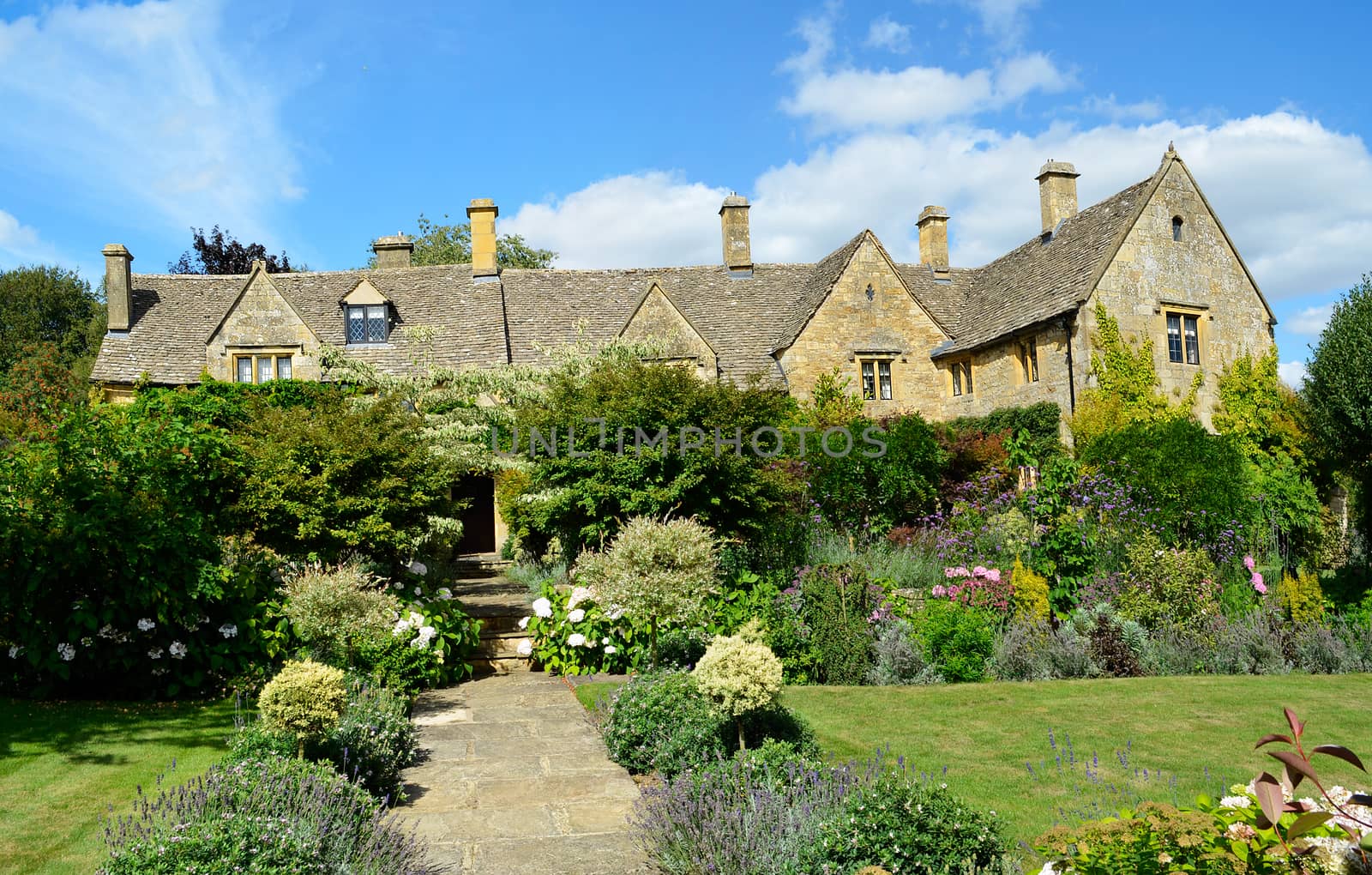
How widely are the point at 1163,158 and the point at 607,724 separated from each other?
21.7m

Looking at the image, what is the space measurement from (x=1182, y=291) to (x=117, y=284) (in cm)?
2846

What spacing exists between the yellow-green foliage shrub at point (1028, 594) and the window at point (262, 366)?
65.0 feet

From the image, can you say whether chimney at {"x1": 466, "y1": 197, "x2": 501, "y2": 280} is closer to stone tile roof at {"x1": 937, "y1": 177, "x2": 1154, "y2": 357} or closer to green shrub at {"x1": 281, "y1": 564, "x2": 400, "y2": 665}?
stone tile roof at {"x1": 937, "y1": 177, "x2": 1154, "y2": 357}

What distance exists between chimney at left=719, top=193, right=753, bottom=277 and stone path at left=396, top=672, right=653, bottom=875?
21389 mm

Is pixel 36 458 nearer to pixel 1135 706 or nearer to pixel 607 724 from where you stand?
pixel 607 724

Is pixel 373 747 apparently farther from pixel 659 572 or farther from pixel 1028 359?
pixel 1028 359

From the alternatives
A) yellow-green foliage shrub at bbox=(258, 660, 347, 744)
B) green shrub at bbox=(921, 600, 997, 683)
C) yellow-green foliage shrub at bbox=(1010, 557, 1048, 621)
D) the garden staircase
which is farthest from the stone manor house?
yellow-green foliage shrub at bbox=(258, 660, 347, 744)

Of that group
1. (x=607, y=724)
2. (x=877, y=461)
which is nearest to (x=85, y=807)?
(x=607, y=724)

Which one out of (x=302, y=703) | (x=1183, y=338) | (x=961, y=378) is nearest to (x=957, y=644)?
(x=302, y=703)

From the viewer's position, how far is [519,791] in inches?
255

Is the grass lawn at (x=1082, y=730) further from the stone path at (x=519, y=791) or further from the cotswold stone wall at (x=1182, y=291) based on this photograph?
the cotswold stone wall at (x=1182, y=291)

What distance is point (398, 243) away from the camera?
30.0 metres

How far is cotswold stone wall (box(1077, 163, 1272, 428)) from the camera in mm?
21750

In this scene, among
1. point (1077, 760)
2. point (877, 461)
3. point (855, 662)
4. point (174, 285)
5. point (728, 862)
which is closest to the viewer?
point (728, 862)
